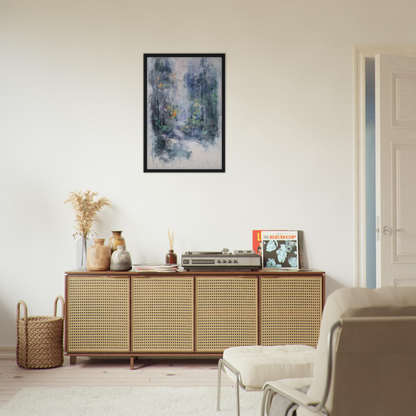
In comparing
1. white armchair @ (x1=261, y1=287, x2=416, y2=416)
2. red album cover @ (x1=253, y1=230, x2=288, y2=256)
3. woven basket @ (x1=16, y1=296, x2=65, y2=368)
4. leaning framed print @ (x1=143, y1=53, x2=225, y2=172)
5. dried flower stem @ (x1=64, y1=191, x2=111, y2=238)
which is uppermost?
leaning framed print @ (x1=143, y1=53, x2=225, y2=172)

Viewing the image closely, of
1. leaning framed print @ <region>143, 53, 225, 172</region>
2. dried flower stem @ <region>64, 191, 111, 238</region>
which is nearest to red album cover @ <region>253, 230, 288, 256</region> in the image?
leaning framed print @ <region>143, 53, 225, 172</region>

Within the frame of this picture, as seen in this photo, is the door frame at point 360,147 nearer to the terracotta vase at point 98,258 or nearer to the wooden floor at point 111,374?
the wooden floor at point 111,374

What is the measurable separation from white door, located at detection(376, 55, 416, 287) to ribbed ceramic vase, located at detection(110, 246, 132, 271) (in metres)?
2.05

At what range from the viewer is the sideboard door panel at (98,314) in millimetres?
3338

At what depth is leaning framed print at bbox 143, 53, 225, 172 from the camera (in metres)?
A: 3.82

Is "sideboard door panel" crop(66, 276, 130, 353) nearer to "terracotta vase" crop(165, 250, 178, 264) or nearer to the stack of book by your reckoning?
the stack of book

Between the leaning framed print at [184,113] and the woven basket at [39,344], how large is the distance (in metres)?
1.52

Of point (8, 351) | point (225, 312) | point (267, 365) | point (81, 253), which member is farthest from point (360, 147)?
point (8, 351)

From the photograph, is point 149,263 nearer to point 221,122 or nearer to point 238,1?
Answer: point 221,122

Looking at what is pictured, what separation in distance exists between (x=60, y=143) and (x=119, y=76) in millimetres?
787

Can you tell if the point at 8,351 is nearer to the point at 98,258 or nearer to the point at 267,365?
the point at 98,258

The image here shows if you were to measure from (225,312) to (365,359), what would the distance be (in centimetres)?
199

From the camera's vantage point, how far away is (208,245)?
149 inches

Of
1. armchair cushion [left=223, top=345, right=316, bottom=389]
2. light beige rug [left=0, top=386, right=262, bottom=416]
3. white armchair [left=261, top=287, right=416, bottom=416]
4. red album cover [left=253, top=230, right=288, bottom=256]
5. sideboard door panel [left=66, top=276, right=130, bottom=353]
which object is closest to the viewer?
white armchair [left=261, top=287, right=416, bottom=416]
